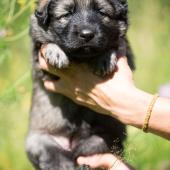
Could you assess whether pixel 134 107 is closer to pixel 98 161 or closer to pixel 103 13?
pixel 98 161

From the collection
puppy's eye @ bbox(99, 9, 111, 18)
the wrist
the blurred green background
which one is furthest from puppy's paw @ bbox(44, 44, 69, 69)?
the blurred green background

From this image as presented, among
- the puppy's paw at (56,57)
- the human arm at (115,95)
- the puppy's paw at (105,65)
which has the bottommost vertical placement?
the human arm at (115,95)

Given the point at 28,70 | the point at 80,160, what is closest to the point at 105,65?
the point at 80,160

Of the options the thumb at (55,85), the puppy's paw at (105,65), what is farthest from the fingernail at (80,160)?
the puppy's paw at (105,65)

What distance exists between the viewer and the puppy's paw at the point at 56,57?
5219 mm

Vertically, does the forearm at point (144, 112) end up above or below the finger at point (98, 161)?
above

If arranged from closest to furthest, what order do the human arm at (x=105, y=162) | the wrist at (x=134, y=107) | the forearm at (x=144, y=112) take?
the forearm at (x=144, y=112), the wrist at (x=134, y=107), the human arm at (x=105, y=162)

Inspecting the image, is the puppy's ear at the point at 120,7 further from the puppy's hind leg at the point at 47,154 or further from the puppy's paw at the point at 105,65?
the puppy's hind leg at the point at 47,154

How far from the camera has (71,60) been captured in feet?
17.4

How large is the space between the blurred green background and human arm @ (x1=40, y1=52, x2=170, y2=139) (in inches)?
9.7

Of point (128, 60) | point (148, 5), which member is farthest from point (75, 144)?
point (148, 5)

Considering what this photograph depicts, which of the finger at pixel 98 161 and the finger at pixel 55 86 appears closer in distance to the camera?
the finger at pixel 98 161

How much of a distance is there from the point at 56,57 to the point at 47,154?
67 cm

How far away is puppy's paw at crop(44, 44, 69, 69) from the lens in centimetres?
522
